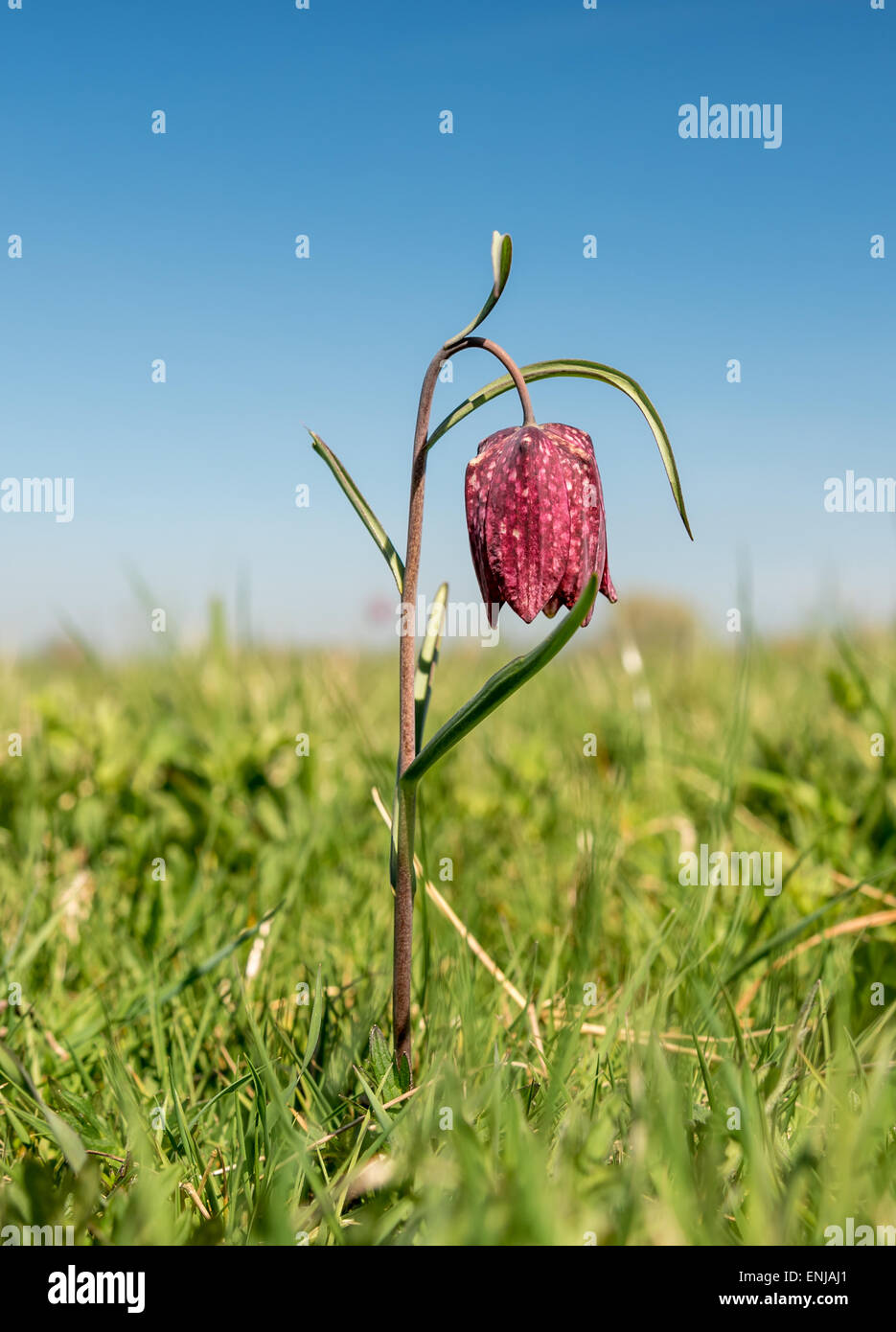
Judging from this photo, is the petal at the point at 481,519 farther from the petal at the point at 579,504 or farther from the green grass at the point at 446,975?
the green grass at the point at 446,975

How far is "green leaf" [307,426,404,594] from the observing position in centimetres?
130

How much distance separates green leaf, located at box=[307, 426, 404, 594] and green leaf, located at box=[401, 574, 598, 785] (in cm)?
26

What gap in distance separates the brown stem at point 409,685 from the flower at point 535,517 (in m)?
0.05

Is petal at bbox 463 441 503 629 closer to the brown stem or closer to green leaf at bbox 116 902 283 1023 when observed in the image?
the brown stem

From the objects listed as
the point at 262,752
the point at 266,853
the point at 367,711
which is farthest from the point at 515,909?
the point at 367,711

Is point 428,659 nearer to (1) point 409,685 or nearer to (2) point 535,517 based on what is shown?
(1) point 409,685

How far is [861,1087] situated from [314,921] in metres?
1.09

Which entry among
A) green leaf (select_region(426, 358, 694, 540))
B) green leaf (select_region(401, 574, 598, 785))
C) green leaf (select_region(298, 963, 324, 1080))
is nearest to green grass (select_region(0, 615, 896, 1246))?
green leaf (select_region(298, 963, 324, 1080))

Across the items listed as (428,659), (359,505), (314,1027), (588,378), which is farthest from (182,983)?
(588,378)

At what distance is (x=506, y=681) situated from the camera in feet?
3.59
